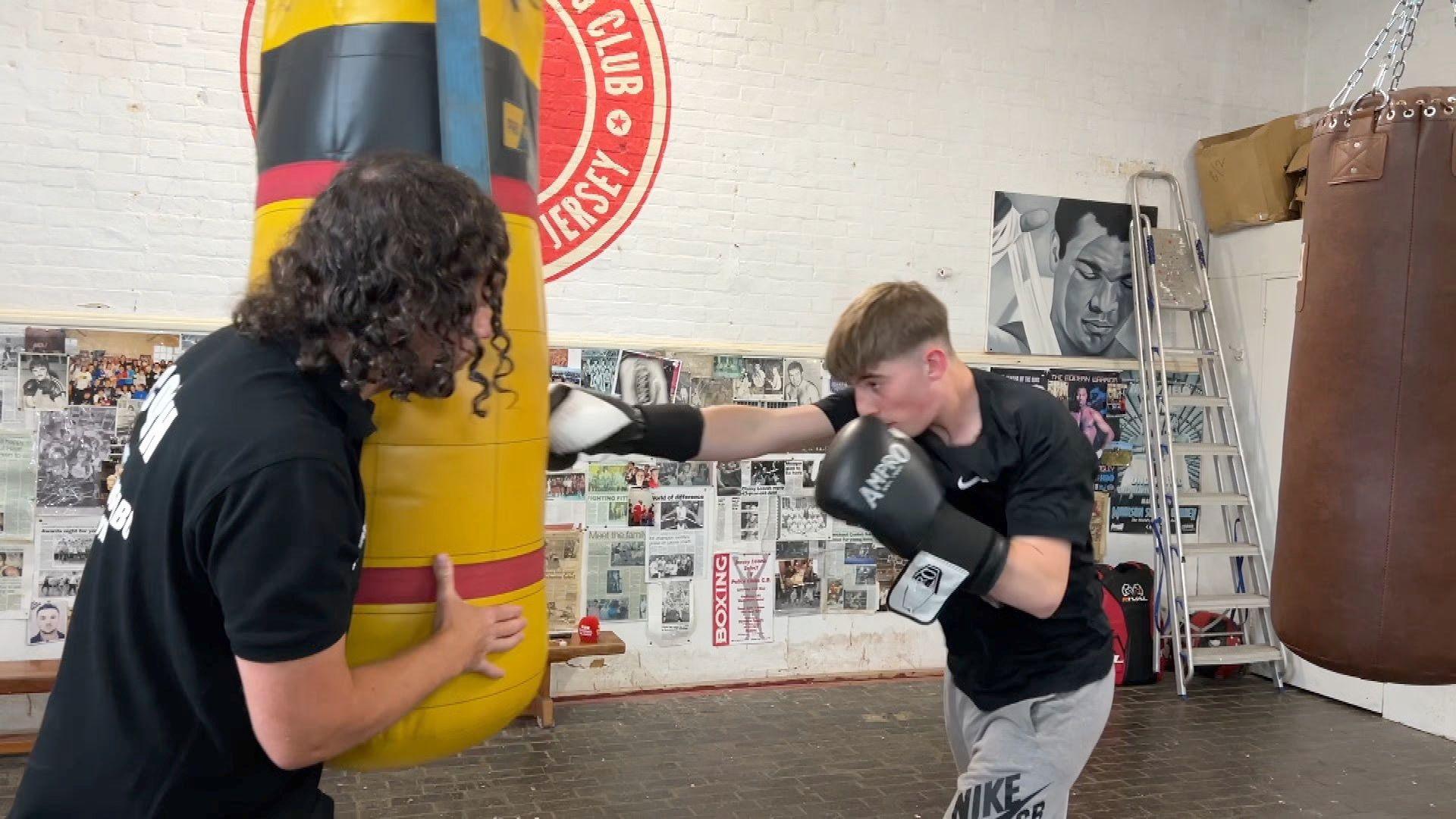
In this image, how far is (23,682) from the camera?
3613 mm

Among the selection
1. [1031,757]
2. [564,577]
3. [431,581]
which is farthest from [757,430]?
[564,577]

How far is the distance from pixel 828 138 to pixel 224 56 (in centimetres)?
255

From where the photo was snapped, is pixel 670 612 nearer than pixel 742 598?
Yes

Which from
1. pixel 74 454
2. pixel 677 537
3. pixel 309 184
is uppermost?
pixel 309 184

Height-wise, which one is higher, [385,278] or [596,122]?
[596,122]

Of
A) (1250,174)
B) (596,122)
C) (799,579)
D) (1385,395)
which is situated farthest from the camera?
(1250,174)

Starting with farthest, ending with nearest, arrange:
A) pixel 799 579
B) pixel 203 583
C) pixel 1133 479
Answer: pixel 1133 479 < pixel 799 579 < pixel 203 583

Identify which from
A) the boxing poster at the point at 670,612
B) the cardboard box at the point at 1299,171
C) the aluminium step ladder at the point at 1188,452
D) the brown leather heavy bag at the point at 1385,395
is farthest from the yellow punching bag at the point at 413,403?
the cardboard box at the point at 1299,171

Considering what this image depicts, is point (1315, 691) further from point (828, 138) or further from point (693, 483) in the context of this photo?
point (828, 138)

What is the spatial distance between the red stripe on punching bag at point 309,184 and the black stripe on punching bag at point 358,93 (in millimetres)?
12

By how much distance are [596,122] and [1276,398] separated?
3686 millimetres

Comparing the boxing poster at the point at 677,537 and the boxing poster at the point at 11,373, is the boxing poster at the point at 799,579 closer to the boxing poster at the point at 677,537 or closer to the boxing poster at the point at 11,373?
the boxing poster at the point at 677,537

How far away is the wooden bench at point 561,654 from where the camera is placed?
431 cm

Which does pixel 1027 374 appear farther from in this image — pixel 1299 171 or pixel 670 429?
pixel 670 429
